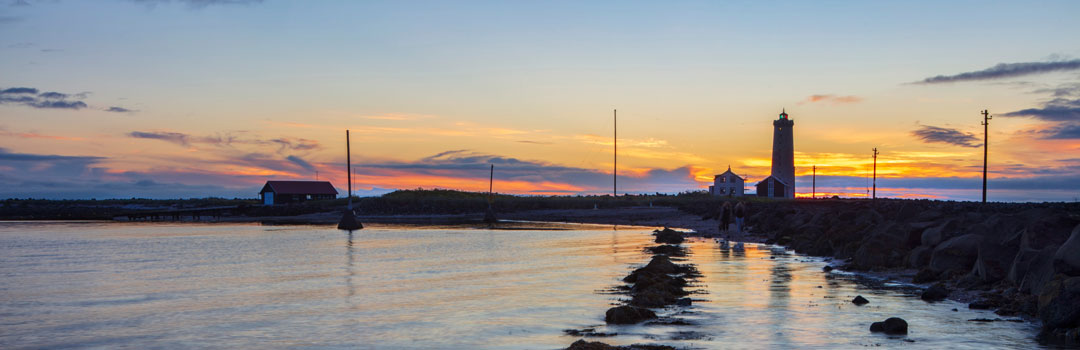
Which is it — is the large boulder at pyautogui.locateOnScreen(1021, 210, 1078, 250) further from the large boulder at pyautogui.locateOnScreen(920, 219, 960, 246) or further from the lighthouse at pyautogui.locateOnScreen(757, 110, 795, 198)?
the lighthouse at pyautogui.locateOnScreen(757, 110, 795, 198)

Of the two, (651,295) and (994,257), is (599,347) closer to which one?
(651,295)

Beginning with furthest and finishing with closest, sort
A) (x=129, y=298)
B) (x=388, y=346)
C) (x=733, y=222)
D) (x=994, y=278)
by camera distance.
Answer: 1. (x=733, y=222)
2. (x=129, y=298)
3. (x=994, y=278)
4. (x=388, y=346)

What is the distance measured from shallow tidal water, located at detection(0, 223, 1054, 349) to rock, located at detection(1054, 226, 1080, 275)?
1307mm

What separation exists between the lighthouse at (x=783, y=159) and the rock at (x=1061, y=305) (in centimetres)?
9180

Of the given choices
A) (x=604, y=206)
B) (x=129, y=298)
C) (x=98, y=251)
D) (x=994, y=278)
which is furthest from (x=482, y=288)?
(x=604, y=206)

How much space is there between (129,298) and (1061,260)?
18632mm

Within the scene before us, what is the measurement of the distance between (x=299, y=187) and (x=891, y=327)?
345ft

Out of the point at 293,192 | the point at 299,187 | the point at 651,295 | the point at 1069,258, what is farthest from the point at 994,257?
the point at 299,187

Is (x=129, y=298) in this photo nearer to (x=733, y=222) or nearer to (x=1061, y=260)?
(x=1061, y=260)

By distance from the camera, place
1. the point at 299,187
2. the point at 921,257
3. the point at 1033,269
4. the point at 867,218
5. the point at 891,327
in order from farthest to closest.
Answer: the point at 299,187 < the point at 867,218 < the point at 921,257 < the point at 1033,269 < the point at 891,327

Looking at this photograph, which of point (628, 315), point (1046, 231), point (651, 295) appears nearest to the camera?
point (628, 315)

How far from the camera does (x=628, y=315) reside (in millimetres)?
12383

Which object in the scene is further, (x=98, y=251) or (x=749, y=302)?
(x=98, y=251)

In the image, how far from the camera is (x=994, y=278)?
1524 cm
